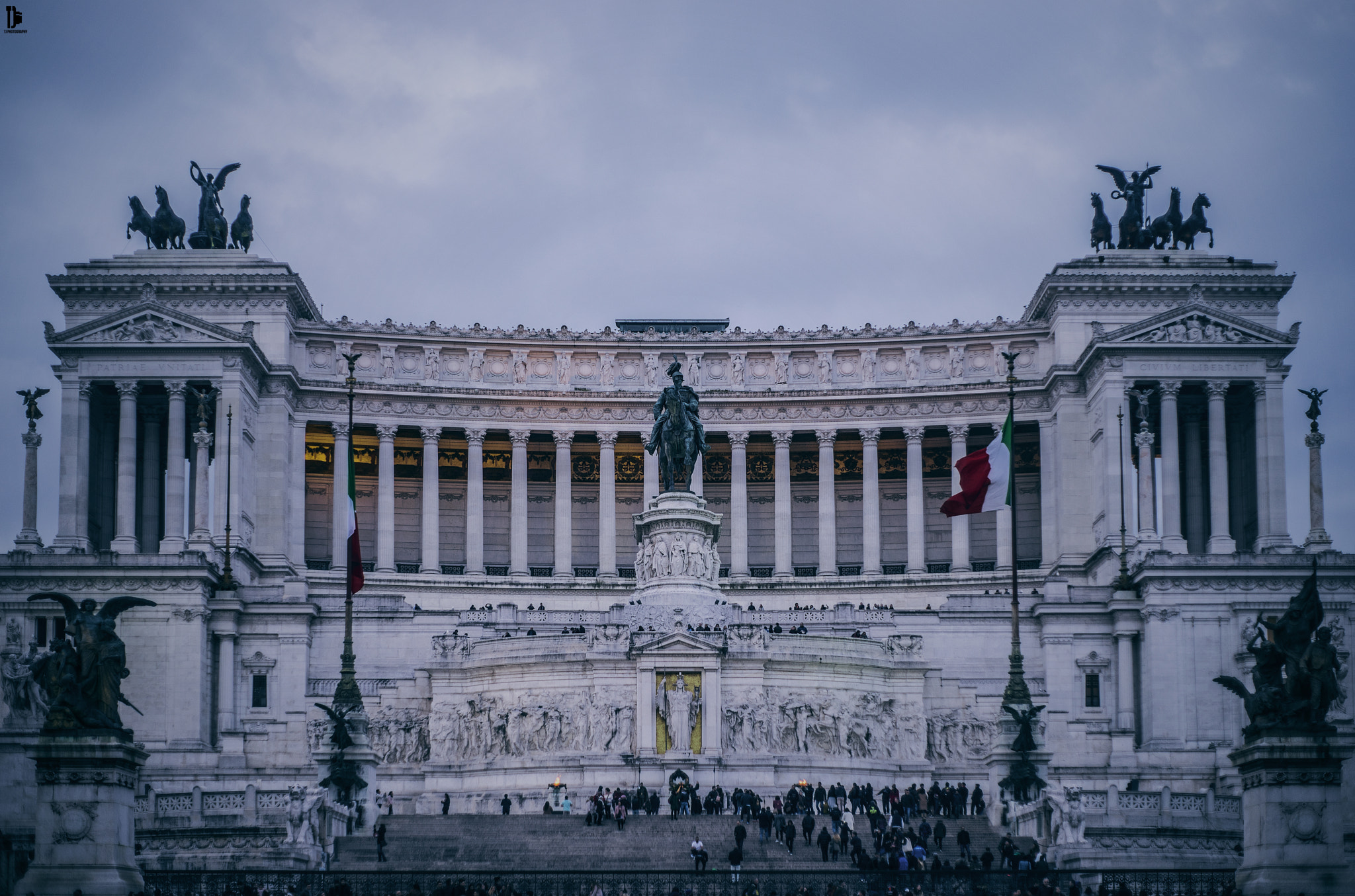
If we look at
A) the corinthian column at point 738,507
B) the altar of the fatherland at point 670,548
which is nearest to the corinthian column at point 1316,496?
the altar of the fatherland at point 670,548

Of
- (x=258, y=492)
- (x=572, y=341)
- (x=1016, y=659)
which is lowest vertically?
(x=1016, y=659)

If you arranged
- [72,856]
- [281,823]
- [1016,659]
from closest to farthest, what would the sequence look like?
[72,856], [281,823], [1016,659]

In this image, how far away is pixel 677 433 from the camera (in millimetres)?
78312

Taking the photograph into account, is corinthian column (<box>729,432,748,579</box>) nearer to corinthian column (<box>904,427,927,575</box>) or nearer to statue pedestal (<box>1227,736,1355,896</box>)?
corinthian column (<box>904,427,927,575</box>)

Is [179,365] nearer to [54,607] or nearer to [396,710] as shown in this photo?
[54,607]

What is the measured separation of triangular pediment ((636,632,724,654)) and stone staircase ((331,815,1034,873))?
10.1m

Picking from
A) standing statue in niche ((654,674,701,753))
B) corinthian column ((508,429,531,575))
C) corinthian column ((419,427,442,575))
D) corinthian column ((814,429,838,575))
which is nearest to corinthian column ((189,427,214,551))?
corinthian column ((419,427,442,575))

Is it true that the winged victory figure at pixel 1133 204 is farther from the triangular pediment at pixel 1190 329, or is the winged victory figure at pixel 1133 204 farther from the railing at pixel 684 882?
the railing at pixel 684 882

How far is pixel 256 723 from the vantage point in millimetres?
77438

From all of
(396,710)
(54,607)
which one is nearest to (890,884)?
(396,710)

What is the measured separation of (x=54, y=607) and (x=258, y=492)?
1945 cm

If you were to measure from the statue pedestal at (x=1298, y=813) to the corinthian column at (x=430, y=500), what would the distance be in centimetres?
5916

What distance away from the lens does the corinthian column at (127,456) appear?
9144 cm

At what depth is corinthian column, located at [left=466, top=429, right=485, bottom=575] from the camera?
101500mm
